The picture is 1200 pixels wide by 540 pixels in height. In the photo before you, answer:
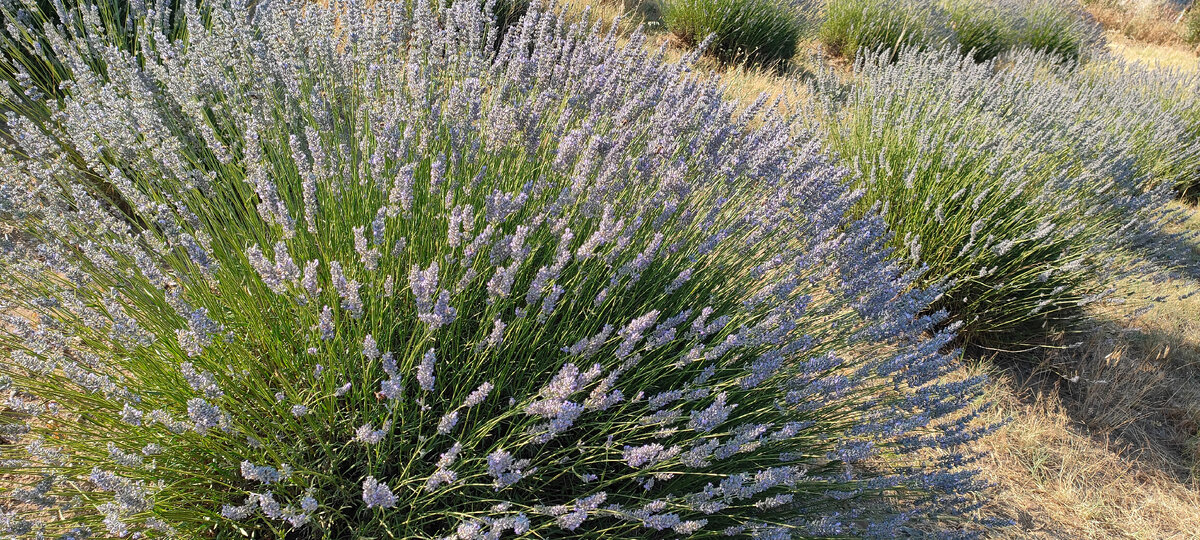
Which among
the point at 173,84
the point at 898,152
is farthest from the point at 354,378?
the point at 898,152

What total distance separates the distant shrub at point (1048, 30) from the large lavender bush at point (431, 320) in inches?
366

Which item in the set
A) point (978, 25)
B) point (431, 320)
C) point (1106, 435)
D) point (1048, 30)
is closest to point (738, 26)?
point (978, 25)

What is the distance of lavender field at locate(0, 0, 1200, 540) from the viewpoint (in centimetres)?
148

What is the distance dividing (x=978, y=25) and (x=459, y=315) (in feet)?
31.6

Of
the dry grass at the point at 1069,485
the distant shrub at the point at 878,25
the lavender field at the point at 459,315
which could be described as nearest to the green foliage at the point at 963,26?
the distant shrub at the point at 878,25

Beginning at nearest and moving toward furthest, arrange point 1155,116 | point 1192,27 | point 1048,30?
point 1155,116, point 1048,30, point 1192,27

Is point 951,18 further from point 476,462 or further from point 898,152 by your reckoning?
point 476,462

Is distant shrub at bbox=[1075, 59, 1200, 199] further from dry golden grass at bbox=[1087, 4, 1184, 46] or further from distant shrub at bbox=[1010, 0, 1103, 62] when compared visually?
dry golden grass at bbox=[1087, 4, 1184, 46]

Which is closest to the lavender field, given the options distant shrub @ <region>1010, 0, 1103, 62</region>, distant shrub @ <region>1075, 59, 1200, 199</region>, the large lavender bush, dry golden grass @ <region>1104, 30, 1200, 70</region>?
the large lavender bush

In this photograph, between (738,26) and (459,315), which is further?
(738,26)

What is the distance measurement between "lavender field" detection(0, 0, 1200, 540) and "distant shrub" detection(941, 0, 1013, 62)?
5.96 metres

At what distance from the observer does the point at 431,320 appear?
4.27 feet

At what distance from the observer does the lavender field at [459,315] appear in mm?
1476

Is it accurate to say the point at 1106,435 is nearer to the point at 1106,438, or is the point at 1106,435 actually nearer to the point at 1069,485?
the point at 1106,438
